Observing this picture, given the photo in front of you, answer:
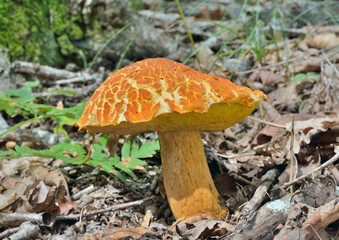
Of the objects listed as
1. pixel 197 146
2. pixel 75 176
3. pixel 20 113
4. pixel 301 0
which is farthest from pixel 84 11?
pixel 301 0

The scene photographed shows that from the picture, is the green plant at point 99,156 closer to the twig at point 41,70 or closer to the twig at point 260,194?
the twig at point 260,194

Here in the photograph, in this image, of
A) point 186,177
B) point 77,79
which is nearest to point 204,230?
point 186,177

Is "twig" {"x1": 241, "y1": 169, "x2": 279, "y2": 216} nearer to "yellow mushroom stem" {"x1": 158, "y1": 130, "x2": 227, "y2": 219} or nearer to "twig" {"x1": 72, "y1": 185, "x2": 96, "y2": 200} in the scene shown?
"yellow mushroom stem" {"x1": 158, "y1": 130, "x2": 227, "y2": 219}

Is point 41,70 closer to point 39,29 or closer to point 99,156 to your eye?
point 39,29

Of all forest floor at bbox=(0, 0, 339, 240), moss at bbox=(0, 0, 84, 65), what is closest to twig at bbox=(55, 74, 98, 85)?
forest floor at bbox=(0, 0, 339, 240)

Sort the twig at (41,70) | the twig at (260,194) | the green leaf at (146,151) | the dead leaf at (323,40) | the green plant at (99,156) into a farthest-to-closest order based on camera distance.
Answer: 1. the dead leaf at (323,40)
2. the twig at (41,70)
3. the green leaf at (146,151)
4. the green plant at (99,156)
5. the twig at (260,194)

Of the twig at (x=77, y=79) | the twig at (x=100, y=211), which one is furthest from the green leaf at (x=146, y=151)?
the twig at (x=77, y=79)
